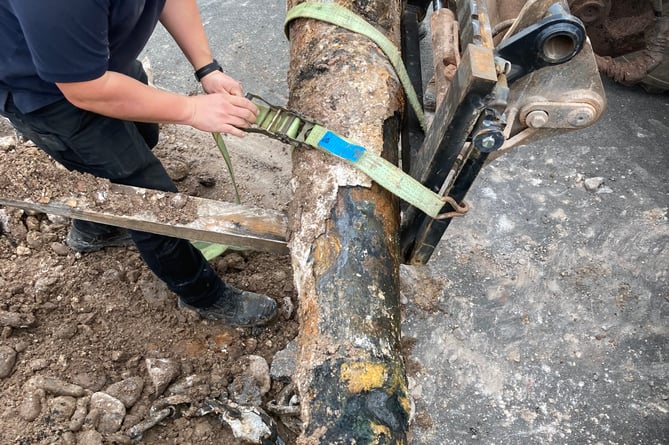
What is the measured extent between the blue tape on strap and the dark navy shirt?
2.09 ft

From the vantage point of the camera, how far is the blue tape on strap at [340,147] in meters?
1.50

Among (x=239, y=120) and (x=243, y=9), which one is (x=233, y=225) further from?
(x=243, y=9)

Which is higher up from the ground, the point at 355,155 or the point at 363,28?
the point at 363,28

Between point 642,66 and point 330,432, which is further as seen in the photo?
point 642,66

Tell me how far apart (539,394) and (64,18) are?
2.21 metres

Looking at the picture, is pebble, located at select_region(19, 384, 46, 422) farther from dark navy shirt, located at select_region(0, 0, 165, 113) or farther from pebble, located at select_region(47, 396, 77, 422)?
dark navy shirt, located at select_region(0, 0, 165, 113)

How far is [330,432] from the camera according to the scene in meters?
1.20

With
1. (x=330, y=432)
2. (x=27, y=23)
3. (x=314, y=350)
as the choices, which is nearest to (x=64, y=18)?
(x=27, y=23)

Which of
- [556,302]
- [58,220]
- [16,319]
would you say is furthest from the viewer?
[58,220]

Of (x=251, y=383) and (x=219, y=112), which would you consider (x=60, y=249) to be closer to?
(x=251, y=383)

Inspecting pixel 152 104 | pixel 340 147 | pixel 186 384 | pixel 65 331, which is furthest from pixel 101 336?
pixel 340 147

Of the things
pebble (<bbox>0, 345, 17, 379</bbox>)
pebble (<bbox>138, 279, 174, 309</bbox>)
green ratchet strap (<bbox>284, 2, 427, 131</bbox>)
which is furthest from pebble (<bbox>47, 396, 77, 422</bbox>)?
green ratchet strap (<bbox>284, 2, 427, 131</bbox>)

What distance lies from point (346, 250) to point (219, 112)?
0.61 meters

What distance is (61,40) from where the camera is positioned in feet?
4.17
